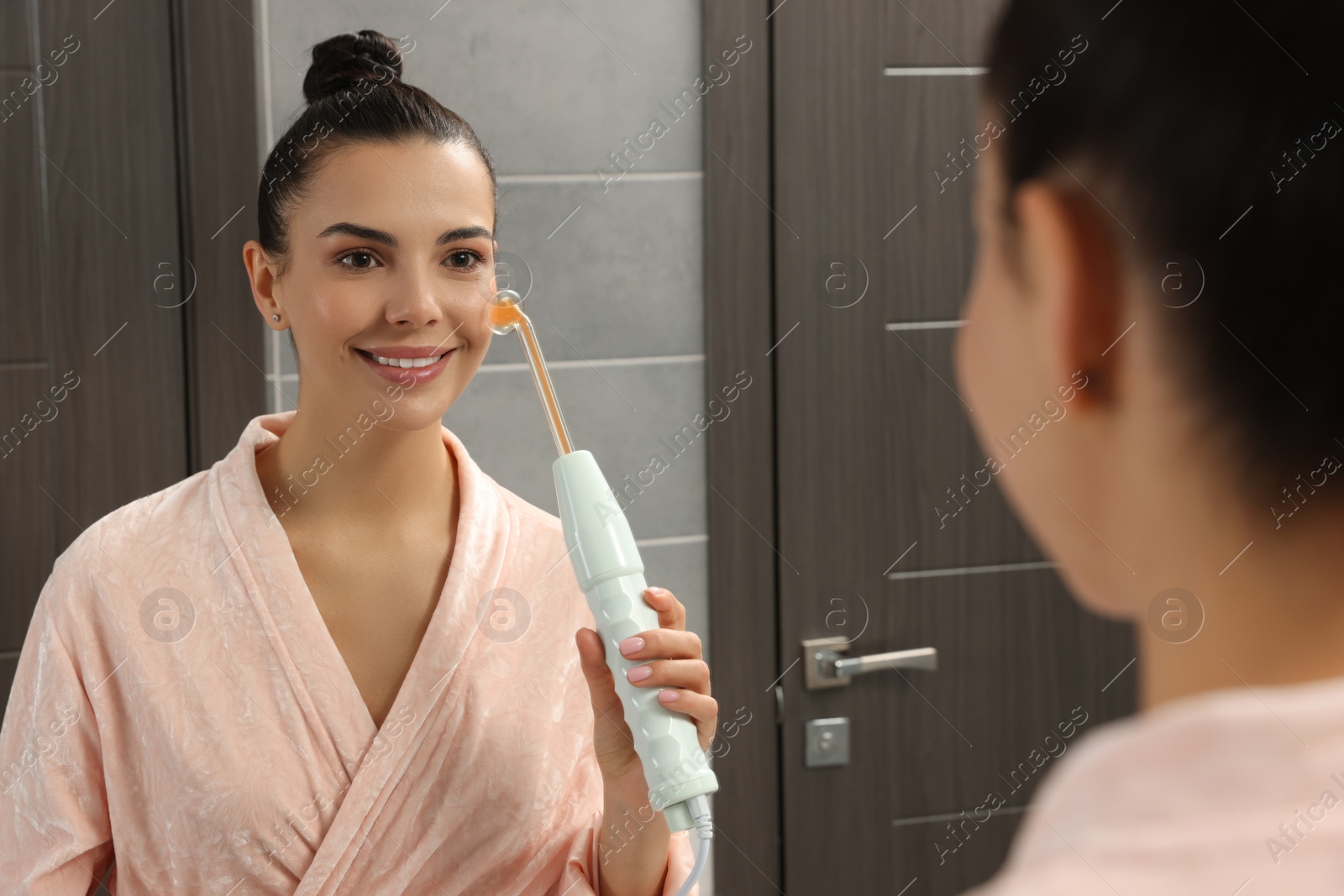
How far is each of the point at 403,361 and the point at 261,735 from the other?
0.34 meters

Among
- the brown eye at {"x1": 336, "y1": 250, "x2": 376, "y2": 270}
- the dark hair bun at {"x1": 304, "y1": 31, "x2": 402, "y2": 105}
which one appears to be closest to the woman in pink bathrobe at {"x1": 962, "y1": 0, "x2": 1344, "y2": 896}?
the brown eye at {"x1": 336, "y1": 250, "x2": 376, "y2": 270}

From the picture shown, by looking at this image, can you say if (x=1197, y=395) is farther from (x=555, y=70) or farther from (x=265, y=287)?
(x=555, y=70)

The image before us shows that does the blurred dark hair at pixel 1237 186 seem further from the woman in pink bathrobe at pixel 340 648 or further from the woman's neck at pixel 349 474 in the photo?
the woman's neck at pixel 349 474

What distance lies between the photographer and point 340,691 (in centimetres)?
95

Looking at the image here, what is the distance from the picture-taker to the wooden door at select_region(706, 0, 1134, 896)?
1.31 meters

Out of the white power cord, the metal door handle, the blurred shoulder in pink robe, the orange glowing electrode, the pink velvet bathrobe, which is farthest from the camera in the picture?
the metal door handle

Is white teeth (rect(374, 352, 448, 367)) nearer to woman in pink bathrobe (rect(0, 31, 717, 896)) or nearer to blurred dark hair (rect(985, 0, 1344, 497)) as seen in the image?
woman in pink bathrobe (rect(0, 31, 717, 896))

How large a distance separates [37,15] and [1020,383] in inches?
48.6

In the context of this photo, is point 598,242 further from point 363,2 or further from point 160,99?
point 160,99

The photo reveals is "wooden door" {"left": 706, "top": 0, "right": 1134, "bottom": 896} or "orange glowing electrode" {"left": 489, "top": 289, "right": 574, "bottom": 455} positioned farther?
"wooden door" {"left": 706, "top": 0, "right": 1134, "bottom": 896}

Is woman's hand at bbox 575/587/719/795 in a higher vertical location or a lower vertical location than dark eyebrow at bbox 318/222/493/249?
lower

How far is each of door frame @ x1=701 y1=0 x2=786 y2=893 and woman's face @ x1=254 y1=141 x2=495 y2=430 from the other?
0.40 meters

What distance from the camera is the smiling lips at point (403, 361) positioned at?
0.94 meters

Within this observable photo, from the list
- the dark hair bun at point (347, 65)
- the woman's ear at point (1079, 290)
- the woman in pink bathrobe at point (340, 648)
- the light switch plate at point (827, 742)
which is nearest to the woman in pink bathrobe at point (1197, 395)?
the woman's ear at point (1079, 290)
